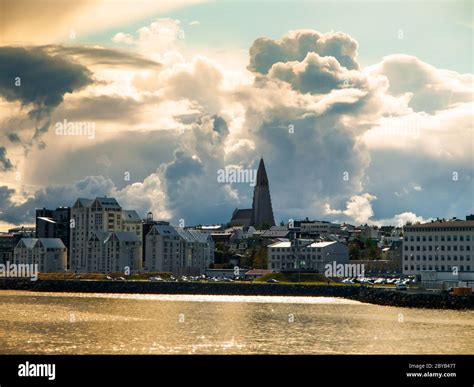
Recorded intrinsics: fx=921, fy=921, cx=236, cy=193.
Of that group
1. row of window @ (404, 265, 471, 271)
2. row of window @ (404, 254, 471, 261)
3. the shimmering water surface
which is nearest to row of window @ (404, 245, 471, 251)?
row of window @ (404, 254, 471, 261)

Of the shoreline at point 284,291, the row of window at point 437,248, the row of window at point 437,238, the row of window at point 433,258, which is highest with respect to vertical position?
the row of window at point 437,238

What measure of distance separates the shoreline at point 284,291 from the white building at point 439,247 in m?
29.1

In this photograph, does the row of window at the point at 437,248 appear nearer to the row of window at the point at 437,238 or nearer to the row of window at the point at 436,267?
the row of window at the point at 437,238

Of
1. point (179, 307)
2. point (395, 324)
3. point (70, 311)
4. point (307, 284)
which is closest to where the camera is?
point (395, 324)

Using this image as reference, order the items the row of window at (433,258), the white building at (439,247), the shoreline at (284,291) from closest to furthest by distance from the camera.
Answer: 1. the shoreline at (284,291)
2. the white building at (439,247)
3. the row of window at (433,258)

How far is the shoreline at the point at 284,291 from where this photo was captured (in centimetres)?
12731

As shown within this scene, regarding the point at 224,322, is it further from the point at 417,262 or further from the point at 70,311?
the point at 417,262

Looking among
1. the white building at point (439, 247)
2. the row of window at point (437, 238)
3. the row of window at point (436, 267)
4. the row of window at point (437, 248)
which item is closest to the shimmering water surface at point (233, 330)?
the row of window at point (436, 267)

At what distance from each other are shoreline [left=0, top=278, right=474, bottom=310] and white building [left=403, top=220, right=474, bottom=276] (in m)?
29.1

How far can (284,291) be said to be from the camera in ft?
548
